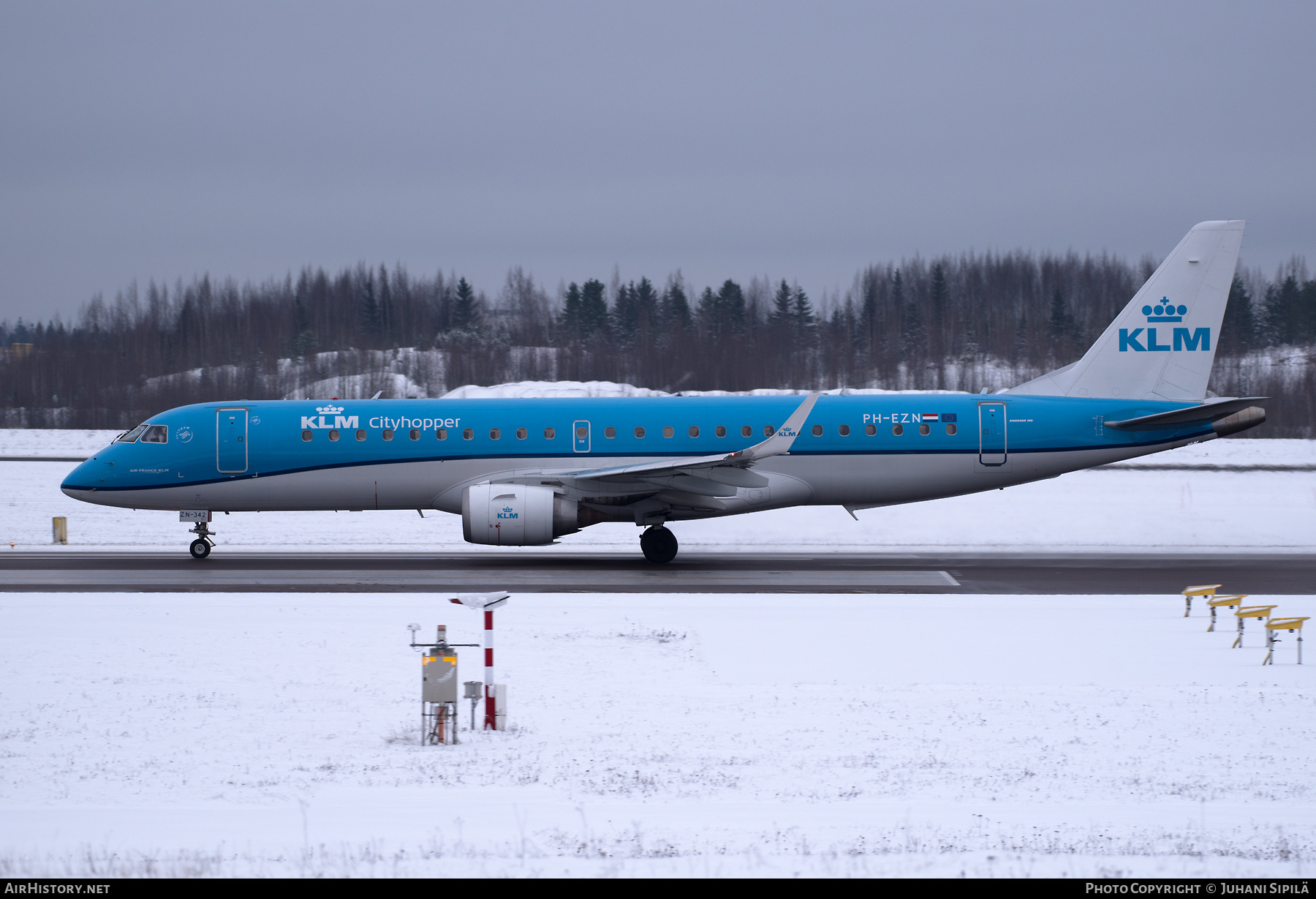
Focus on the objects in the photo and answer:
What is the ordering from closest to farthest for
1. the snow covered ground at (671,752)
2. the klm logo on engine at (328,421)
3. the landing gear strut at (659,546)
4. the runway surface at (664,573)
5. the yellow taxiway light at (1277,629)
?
1. the snow covered ground at (671,752)
2. the yellow taxiway light at (1277,629)
3. the runway surface at (664,573)
4. the landing gear strut at (659,546)
5. the klm logo on engine at (328,421)

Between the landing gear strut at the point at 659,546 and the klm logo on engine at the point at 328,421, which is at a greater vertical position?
the klm logo on engine at the point at 328,421

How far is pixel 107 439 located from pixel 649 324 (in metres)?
45.5

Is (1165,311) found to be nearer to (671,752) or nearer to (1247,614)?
(1247,614)

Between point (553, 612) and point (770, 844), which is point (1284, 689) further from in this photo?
point (553, 612)

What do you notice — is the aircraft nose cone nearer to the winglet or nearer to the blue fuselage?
the blue fuselage

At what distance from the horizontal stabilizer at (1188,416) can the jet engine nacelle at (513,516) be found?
37.8 ft

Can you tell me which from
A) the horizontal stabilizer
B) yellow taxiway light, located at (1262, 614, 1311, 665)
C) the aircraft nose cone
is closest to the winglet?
the horizontal stabilizer

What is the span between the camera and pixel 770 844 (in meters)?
6.57

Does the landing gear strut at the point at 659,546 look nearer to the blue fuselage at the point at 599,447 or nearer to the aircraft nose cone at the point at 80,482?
the blue fuselage at the point at 599,447

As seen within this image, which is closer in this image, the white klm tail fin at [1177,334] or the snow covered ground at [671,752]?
the snow covered ground at [671,752]

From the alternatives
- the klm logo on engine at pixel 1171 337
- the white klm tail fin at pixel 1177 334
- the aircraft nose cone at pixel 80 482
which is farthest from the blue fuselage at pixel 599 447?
the klm logo on engine at pixel 1171 337

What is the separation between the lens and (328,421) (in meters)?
22.3

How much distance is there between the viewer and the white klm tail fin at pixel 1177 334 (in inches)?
889

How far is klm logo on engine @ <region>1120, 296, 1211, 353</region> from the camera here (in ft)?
74.3
